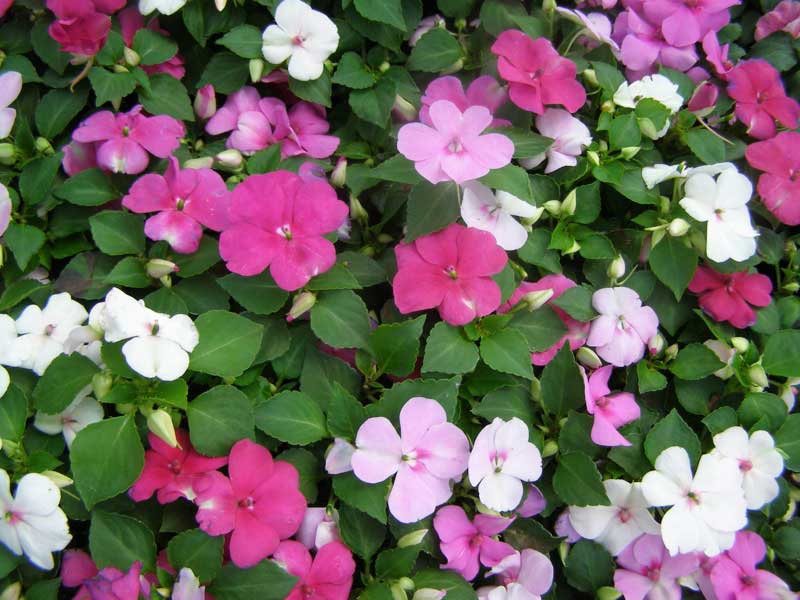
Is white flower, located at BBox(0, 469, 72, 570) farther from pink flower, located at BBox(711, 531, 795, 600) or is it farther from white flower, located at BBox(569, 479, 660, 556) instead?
pink flower, located at BBox(711, 531, 795, 600)

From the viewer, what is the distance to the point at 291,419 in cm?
116

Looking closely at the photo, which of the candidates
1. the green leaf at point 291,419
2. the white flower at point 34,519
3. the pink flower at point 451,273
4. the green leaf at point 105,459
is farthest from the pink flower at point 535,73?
the white flower at point 34,519

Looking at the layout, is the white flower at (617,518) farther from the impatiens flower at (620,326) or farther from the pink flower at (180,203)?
the pink flower at (180,203)

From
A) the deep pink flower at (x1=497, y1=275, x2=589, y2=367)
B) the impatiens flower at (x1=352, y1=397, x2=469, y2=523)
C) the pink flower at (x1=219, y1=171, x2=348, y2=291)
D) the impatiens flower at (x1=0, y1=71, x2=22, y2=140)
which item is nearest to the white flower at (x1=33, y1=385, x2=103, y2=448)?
the pink flower at (x1=219, y1=171, x2=348, y2=291)

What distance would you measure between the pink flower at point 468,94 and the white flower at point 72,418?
80 cm

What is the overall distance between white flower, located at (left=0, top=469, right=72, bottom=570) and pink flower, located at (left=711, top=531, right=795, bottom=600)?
109 cm

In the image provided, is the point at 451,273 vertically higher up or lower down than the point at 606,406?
higher up

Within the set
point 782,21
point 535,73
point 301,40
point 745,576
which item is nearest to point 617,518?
point 745,576

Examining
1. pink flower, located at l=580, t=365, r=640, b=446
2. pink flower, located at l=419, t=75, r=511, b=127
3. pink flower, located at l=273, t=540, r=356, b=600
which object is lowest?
pink flower, located at l=273, t=540, r=356, b=600

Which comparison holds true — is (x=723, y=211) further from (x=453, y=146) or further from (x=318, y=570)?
(x=318, y=570)

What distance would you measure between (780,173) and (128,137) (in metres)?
1.30

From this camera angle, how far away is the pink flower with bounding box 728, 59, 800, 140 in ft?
5.01

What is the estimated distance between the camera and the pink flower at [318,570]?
1.11 metres

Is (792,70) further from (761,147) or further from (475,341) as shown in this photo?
(475,341)
